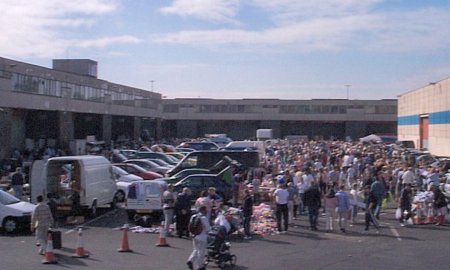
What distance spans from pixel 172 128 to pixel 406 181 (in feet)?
278

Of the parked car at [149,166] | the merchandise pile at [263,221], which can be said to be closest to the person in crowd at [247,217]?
the merchandise pile at [263,221]

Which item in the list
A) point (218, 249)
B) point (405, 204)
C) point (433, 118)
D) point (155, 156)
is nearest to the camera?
point (218, 249)

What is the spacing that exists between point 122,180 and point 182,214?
37.7 feet

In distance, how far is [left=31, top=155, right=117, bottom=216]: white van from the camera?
25875 mm

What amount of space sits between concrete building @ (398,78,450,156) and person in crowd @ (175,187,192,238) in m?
36.4

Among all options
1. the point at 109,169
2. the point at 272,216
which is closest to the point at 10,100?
the point at 109,169

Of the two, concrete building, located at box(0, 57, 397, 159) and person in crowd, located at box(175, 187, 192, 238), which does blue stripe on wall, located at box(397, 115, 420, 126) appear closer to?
concrete building, located at box(0, 57, 397, 159)

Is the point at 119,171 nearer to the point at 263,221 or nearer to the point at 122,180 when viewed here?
the point at 122,180

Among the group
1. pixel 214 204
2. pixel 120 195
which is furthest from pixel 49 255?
pixel 120 195

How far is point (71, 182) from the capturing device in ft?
87.7

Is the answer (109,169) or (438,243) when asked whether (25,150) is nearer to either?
(109,169)

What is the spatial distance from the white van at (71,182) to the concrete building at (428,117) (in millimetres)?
34677

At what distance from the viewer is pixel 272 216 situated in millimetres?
25641

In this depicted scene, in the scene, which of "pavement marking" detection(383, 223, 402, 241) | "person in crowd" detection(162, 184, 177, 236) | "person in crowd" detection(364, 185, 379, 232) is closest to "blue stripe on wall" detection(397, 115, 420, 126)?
"pavement marking" detection(383, 223, 402, 241)
